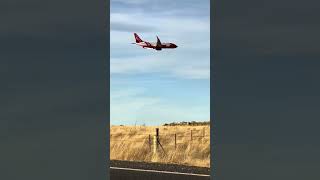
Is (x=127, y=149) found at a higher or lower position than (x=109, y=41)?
lower

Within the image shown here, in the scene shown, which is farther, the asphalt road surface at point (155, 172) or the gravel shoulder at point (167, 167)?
the gravel shoulder at point (167, 167)

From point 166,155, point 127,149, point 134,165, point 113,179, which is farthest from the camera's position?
point 127,149

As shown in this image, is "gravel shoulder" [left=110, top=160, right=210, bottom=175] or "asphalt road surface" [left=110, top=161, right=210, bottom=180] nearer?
"asphalt road surface" [left=110, top=161, right=210, bottom=180]

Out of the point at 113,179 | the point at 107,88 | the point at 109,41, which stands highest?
the point at 109,41

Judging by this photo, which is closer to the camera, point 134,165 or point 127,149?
point 134,165

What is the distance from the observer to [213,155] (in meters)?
12.2

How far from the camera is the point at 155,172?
20.3m

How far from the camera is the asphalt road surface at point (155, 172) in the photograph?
63.1 feet

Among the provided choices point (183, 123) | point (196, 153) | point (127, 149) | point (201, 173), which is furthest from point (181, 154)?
point (183, 123)

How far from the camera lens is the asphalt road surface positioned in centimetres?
1922

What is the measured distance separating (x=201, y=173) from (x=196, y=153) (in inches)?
308

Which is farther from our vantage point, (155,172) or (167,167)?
(167,167)

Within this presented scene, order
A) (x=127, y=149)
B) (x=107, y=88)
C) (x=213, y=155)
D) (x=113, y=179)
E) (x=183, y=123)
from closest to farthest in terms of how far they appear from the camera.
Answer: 1. (x=107, y=88)
2. (x=213, y=155)
3. (x=113, y=179)
4. (x=127, y=149)
5. (x=183, y=123)

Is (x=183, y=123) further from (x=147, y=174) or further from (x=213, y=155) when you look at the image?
(x=213, y=155)
